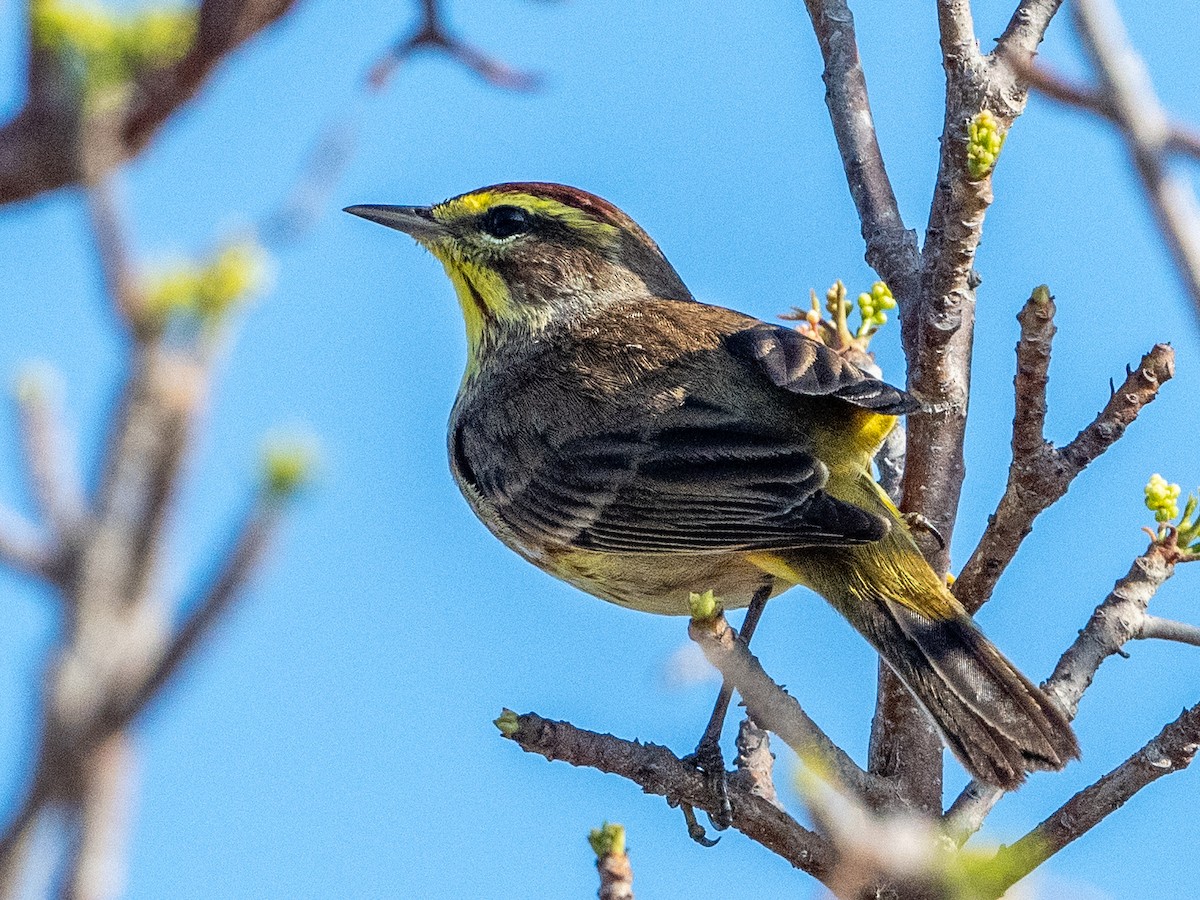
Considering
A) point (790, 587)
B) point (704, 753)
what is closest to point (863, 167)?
point (790, 587)

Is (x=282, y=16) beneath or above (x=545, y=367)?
beneath

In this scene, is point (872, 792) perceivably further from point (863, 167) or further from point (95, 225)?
point (95, 225)

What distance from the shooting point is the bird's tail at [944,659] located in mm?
4949

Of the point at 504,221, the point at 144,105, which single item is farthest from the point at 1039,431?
the point at 504,221

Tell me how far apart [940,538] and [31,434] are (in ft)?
14.7

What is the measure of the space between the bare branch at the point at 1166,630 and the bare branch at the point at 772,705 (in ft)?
3.39

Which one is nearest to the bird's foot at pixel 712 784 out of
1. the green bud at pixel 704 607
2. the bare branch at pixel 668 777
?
the bare branch at pixel 668 777

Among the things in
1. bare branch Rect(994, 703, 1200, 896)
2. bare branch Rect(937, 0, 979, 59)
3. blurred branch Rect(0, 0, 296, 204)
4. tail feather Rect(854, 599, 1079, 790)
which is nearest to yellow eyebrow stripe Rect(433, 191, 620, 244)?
bare branch Rect(937, 0, 979, 59)

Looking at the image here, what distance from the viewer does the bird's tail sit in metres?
4.95

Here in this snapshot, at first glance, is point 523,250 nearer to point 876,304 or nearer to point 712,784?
point 876,304

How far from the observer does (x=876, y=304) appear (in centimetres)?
580

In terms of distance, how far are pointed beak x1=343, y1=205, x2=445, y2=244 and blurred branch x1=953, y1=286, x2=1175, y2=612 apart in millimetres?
3545

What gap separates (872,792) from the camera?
192 inches

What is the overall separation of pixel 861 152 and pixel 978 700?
226cm
